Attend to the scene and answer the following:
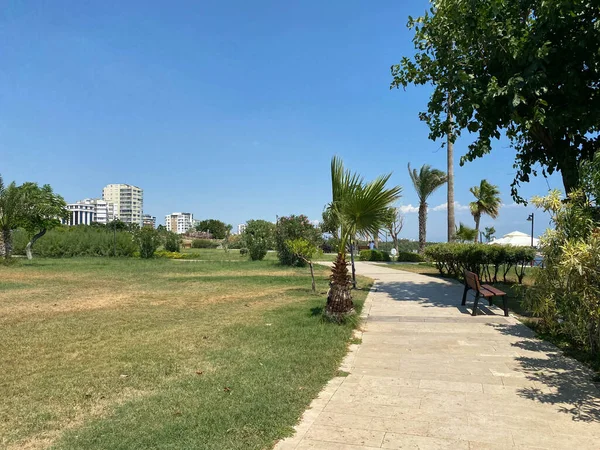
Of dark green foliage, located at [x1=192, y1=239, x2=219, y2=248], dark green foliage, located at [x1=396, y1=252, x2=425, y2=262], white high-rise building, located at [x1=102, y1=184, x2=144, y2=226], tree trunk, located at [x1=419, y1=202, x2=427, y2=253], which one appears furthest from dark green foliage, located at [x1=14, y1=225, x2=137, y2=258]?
white high-rise building, located at [x1=102, y1=184, x2=144, y2=226]

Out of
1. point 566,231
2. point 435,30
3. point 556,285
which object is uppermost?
point 435,30

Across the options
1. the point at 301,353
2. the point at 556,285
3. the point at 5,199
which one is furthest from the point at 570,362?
the point at 5,199

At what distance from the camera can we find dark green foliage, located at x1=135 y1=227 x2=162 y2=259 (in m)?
30.9

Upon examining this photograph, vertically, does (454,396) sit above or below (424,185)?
below

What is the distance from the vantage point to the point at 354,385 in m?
4.68

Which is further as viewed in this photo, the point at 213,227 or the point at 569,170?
the point at 213,227

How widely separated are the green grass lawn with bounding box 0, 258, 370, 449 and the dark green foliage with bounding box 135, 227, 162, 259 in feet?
64.9

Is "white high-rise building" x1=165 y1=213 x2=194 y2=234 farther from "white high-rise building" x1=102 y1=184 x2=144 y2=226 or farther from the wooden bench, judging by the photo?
the wooden bench

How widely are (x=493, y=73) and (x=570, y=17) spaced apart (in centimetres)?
193

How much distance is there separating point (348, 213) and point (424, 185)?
84.7ft

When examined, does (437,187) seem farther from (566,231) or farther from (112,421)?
(112,421)

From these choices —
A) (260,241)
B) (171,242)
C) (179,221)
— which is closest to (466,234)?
(260,241)

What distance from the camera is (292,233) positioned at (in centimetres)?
2297

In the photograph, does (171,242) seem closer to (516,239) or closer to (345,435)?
(516,239)
